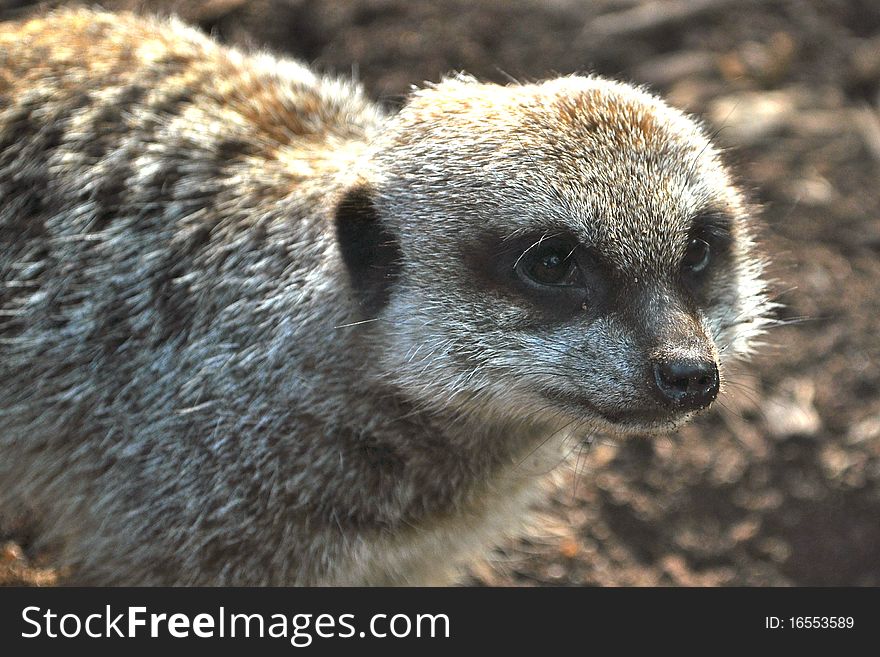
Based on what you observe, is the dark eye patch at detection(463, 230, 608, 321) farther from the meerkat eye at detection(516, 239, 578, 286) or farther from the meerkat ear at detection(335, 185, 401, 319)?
the meerkat ear at detection(335, 185, 401, 319)

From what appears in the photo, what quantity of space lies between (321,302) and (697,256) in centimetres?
121

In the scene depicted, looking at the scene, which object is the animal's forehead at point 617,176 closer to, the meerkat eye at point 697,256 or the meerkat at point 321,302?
the meerkat at point 321,302

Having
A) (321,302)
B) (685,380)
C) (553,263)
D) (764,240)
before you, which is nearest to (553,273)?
(553,263)

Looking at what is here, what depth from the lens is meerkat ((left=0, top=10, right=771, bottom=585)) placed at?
3.20 metres

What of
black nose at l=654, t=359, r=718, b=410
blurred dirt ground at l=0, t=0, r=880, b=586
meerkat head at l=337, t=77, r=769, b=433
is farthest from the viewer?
blurred dirt ground at l=0, t=0, r=880, b=586

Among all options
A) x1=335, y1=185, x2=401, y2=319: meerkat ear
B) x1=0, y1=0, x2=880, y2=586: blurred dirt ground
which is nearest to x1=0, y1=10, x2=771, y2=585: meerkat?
x1=335, y1=185, x2=401, y2=319: meerkat ear

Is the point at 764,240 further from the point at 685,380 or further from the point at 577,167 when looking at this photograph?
the point at 685,380

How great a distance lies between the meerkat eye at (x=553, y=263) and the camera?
3189 millimetres

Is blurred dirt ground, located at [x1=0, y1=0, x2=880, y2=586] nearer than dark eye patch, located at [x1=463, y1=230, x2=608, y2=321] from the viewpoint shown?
No

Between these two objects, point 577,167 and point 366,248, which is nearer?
point 577,167

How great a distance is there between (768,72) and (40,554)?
4.85 m

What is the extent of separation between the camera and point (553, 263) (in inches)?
126
